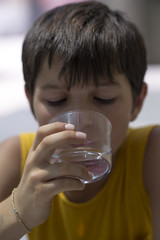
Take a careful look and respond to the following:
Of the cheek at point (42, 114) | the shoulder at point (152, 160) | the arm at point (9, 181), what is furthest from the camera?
the shoulder at point (152, 160)

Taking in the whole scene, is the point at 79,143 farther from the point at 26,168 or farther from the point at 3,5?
the point at 3,5

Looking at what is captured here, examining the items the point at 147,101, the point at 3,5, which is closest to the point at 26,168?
the point at 147,101

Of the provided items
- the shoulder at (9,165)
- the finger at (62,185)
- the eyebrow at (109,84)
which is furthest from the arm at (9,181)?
the eyebrow at (109,84)

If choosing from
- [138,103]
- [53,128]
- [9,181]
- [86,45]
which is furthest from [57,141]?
[138,103]

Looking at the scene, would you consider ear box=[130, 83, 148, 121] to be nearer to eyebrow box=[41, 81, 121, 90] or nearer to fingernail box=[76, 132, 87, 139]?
eyebrow box=[41, 81, 121, 90]

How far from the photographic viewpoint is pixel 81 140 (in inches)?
36.3

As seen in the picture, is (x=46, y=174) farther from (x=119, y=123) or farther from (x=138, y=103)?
(x=138, y=103)

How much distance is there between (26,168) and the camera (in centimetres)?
103

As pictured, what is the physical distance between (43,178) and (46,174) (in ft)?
0.05

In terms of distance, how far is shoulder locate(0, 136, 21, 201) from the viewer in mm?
1371

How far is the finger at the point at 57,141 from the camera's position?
3.01 ft

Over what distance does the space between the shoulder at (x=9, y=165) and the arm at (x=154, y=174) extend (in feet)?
1.53

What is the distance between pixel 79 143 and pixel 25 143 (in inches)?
24.0

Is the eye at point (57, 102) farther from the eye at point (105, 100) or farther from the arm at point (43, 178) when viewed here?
the arm at point (43, 178)
